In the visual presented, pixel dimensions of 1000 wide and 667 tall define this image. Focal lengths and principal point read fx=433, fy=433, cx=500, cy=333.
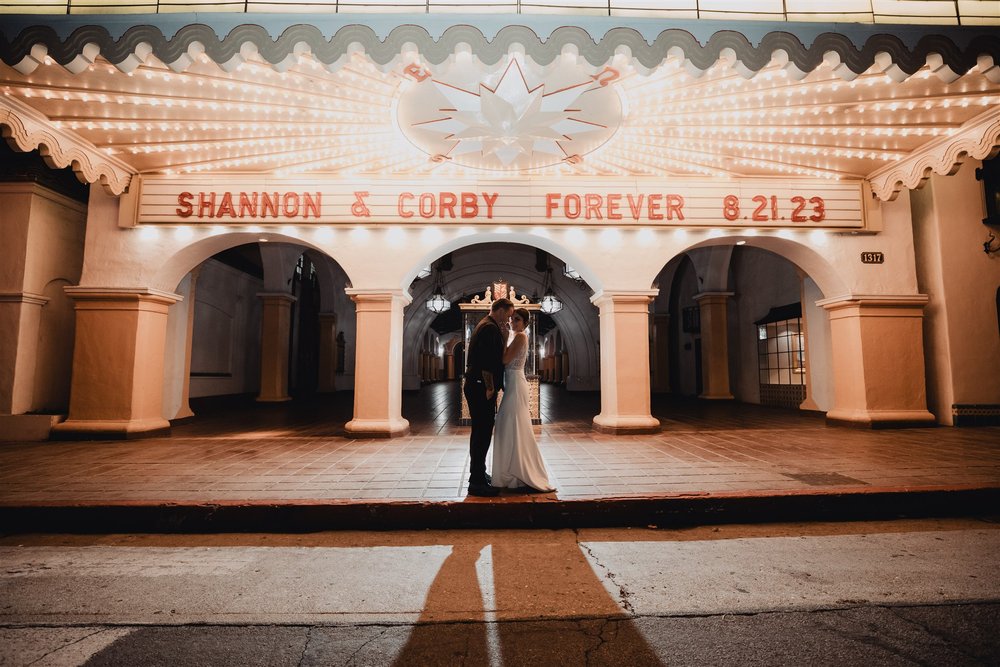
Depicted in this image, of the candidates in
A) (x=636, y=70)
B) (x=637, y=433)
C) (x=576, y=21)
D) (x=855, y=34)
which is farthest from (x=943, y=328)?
(x=576, y=21)

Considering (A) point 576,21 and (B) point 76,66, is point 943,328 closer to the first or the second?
(A) point 576,21

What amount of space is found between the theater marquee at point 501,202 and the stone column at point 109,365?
1.34m

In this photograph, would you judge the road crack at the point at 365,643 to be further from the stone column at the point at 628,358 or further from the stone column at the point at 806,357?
the stone column at the point at 806,357

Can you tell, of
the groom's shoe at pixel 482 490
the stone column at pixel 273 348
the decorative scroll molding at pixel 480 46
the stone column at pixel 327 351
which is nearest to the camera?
the decorative scroll molding at pixel 480 46

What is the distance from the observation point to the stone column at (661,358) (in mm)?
16859

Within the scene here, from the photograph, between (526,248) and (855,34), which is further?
(526,248)

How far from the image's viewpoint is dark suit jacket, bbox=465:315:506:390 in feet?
13.1

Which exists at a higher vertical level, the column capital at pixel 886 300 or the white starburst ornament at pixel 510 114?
the white starburst ornament at pixel 510 114

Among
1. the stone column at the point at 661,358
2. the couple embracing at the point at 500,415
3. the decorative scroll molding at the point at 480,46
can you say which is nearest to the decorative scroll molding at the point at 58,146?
the decorative scroll molding at the point at 480,46

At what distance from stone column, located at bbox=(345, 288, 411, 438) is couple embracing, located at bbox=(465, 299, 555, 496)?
333 centimetres

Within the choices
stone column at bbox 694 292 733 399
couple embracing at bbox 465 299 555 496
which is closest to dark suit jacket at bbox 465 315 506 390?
couple embracing at bbox 465 299 555 496

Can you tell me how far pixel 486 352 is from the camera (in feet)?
13.1

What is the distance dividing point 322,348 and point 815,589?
16732 millimetres

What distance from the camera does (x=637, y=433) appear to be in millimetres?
7156
